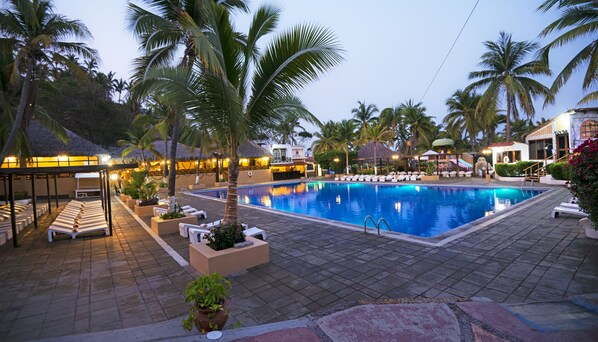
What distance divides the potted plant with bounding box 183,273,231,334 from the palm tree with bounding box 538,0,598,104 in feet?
45.4

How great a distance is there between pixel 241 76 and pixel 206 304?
406 cm

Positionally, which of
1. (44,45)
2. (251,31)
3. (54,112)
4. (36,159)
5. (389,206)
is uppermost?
(54,112)

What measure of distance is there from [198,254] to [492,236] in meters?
6.81

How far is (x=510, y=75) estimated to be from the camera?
2211 cm

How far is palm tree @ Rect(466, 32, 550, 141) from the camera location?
21.5m

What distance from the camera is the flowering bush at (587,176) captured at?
488cm

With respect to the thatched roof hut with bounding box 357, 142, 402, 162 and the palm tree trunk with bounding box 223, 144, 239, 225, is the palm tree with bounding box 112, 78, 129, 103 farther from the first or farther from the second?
the palm tree trunk with bounding box 223, 144, 239, 225

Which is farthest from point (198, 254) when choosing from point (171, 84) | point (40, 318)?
point (171, 84)

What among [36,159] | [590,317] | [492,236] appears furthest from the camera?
[36,159]

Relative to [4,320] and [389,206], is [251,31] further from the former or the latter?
[389,206]

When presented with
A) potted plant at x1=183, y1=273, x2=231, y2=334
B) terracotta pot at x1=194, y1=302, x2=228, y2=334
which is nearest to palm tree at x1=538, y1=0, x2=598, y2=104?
potted plant at x1=183, y1=273, x2=231, y2=334

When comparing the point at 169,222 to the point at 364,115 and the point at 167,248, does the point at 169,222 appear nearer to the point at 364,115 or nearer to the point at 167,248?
the point at 167,248

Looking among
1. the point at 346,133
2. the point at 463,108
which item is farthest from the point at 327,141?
the point at 463,108

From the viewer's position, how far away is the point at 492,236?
6.96 meters
